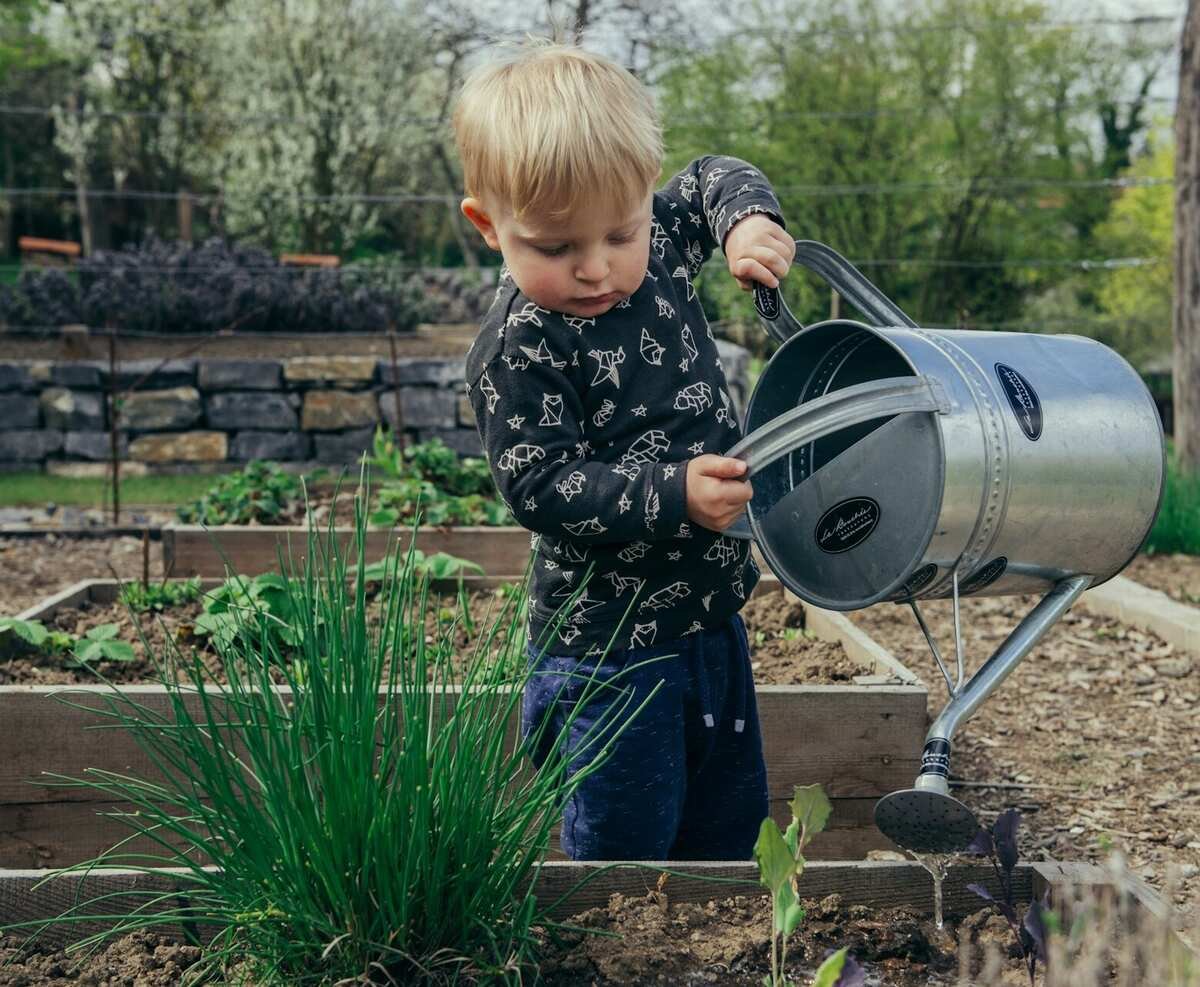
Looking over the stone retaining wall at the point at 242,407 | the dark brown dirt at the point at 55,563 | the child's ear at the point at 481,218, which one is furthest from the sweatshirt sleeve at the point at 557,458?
the stone retaining wall at the point at 242,407

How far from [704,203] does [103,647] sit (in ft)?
5.44

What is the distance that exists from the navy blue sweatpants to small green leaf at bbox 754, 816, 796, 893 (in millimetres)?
456

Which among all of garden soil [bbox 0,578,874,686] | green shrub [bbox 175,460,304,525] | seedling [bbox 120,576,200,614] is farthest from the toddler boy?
green shrub [bbox 175,460,304,525]

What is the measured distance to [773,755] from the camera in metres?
2.46

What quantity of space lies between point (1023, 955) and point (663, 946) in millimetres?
424

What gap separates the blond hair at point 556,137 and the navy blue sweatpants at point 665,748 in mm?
656

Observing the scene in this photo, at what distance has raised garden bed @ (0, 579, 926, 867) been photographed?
2.38 m

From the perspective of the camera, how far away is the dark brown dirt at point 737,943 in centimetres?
146

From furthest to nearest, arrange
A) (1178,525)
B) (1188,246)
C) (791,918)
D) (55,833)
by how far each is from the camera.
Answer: (1188,246), (1178,525), (55,833), (791,918)

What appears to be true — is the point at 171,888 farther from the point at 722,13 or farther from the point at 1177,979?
the point at 722,13

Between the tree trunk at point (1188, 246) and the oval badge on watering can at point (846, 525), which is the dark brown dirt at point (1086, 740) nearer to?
the oval badge on watering can at point (846, 525)

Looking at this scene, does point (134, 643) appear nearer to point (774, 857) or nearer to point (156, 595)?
point (156, 595)

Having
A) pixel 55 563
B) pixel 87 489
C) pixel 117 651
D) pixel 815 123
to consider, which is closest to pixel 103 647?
pixel 117 651

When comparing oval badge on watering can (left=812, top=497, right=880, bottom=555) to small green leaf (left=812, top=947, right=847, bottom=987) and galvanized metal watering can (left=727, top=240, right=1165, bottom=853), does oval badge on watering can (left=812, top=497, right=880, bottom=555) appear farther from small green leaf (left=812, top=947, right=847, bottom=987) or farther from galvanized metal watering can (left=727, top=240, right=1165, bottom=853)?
small green leaf (left=812, top=947, right=847, bottom=987)
